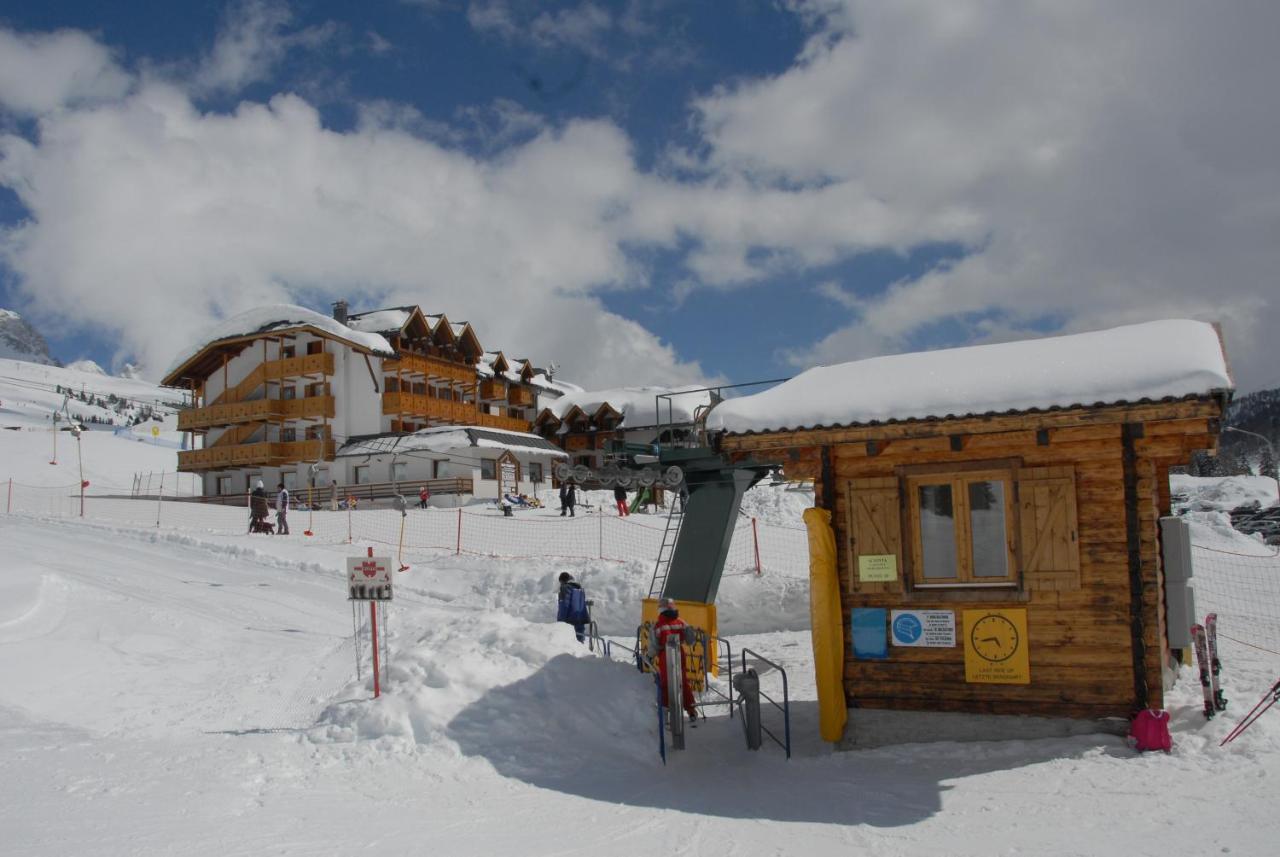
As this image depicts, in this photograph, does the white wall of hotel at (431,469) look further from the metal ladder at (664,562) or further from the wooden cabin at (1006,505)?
the wooden cabin at (1006,505)

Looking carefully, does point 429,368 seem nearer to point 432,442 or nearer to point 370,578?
point 432,442

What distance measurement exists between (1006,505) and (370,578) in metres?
6.90

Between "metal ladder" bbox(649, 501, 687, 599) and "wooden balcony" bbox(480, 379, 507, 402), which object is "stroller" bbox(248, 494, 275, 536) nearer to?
"metal ladder" bbox(649, 501, 687, 599)

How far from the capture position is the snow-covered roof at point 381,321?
49.9 meters

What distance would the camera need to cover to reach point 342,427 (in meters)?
48.2

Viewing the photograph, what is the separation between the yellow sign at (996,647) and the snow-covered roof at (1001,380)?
2.06 m

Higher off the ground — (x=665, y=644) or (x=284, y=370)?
(x=284, y=370)

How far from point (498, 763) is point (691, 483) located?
19.4 ft

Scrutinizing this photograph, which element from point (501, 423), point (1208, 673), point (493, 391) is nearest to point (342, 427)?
point (501, 423)

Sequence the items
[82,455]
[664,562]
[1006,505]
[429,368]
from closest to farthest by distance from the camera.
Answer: [1006,505]
[664,562]
[429,368]
[82,455]

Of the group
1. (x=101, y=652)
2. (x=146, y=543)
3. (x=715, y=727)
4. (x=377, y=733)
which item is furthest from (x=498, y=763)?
(x=146, y=543)

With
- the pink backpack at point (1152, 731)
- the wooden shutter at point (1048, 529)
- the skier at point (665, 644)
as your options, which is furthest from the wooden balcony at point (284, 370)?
the pink backpack at point (1152, 731)

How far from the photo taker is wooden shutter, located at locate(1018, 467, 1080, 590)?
351 inches

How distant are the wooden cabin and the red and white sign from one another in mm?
4127
